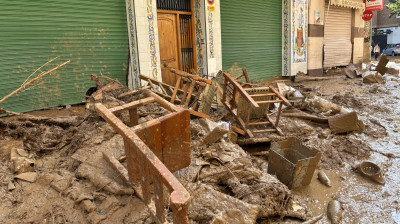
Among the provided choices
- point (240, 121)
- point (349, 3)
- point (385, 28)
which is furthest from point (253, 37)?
point (385, 28)

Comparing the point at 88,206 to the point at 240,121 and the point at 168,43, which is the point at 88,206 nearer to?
the point at 240,121

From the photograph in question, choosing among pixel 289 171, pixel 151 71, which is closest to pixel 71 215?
pixel 289 171

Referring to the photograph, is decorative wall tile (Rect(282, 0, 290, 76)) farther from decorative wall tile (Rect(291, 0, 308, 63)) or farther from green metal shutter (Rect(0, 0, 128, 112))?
green metal shutter (Rect(0, 0, 128, 112))

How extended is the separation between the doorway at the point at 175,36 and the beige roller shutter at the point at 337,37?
835cm

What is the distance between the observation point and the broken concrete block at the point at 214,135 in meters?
3.82

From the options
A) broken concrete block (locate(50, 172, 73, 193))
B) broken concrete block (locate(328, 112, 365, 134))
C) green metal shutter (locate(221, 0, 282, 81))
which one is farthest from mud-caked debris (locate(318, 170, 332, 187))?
green metal shutter (locate(221, 0, 282, 81))

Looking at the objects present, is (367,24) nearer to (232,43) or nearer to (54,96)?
(232,43)

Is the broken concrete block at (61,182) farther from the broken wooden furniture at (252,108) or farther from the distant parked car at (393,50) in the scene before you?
the distant parked car at (393,50)

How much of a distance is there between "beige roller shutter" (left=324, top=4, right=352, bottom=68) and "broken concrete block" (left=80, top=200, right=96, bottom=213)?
13869 mm

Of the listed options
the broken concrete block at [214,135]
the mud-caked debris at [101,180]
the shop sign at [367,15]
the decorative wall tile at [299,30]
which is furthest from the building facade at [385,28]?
the mud-caked debris at [101,180]

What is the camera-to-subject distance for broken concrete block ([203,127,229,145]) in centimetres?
382

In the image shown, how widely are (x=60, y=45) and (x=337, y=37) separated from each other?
14.1 meters

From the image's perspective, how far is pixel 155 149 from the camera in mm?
2734

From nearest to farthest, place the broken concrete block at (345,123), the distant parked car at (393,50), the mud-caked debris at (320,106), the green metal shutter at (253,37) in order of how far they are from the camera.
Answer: the broken concrete block at (345,123), the mud-caked debris at (320,106), the green metal shutter at (253,37), the distant parked car at (393,50)
